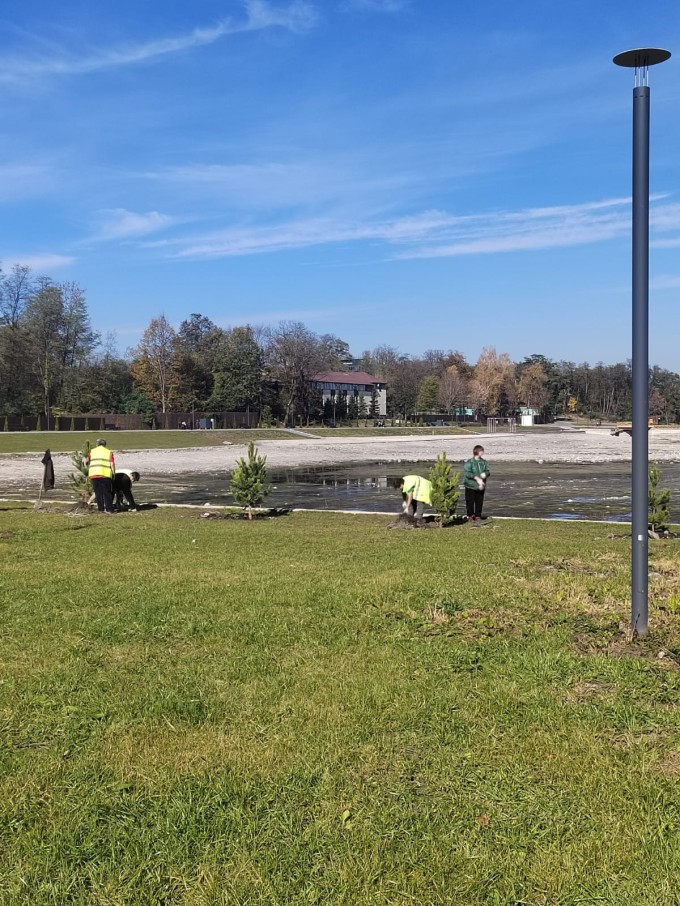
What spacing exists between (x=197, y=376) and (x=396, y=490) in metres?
71.8

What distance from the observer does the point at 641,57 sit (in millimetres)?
5910

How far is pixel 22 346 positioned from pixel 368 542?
6666 centimetres

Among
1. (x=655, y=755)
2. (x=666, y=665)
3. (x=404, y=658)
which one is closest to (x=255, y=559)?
(x=404, y=658)

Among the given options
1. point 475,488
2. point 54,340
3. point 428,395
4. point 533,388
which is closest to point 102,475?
point 475,488

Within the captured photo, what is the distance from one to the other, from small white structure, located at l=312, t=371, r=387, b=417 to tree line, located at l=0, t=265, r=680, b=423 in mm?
2829

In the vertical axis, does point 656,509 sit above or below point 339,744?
above

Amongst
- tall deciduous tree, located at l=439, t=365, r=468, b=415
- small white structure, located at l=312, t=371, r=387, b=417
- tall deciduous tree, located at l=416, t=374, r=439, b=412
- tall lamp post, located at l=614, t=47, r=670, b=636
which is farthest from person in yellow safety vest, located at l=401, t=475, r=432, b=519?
tall deciduous tree, located at l=416, t=374, r=439, b=412

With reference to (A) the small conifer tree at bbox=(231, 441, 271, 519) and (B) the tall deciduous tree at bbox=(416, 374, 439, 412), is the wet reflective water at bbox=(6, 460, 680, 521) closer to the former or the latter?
(A) the small conifer tree at bbox=(231, 441, 271, 519)

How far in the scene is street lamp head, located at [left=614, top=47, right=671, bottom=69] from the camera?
5.79 metres

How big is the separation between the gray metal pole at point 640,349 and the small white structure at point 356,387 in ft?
359

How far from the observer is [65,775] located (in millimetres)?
3891

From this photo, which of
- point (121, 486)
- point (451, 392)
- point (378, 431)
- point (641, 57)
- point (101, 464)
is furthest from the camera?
point (451, 392)

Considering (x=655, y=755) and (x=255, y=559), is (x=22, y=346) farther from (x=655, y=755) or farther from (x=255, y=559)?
(x=655, y=755)

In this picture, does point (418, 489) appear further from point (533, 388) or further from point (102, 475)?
point (533, 388)
